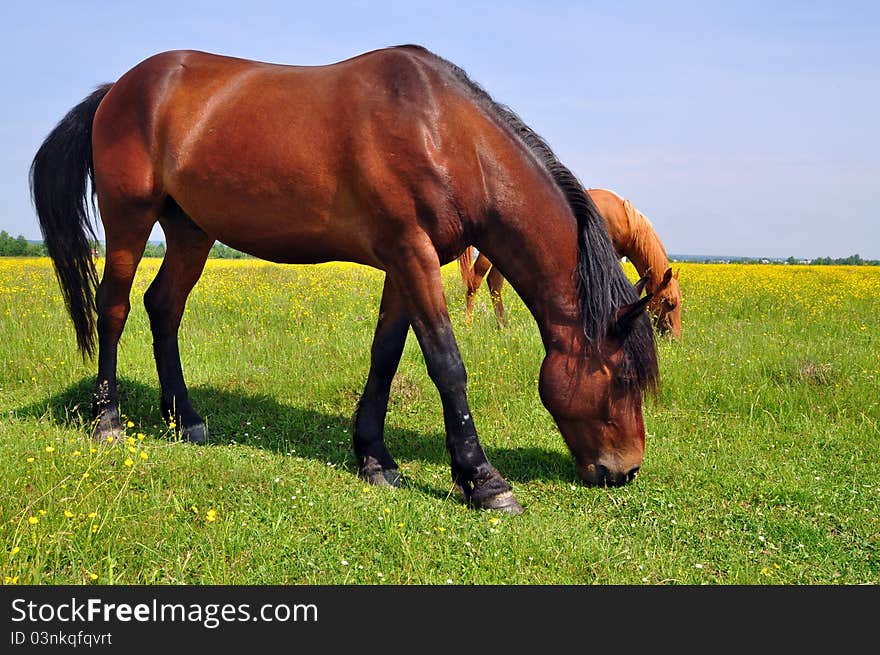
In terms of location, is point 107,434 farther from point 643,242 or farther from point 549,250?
point 643,242

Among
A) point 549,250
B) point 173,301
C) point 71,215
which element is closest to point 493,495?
point 549,250

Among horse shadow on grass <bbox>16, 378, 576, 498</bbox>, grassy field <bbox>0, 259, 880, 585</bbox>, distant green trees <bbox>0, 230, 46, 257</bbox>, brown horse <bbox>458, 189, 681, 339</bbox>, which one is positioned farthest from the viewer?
distant green trees <bbox>0, 230, 46, 257</bbox>

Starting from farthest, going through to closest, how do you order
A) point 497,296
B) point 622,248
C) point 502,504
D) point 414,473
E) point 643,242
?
point 622,248
point 643,242
point 497,296
point 414,473
point 502,504

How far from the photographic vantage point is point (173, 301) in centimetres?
532

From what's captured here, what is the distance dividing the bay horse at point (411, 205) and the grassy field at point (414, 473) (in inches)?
18.1

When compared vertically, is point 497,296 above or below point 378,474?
above

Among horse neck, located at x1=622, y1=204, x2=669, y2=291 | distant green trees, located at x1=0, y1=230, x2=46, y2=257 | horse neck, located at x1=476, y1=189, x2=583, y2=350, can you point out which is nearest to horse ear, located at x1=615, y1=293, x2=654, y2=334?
horse neck, located at x1=476, y1=189, x2=583, y2=350

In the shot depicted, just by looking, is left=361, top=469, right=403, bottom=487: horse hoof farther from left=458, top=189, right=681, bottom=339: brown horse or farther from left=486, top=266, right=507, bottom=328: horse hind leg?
left=458, top=189, right=681, bottom=339: brown horse

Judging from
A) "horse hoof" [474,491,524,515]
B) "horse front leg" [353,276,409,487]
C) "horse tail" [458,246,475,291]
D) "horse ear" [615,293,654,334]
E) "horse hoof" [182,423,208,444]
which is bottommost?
"horse hoof" [182,423,208,444]

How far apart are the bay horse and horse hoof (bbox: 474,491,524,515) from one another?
1 cm

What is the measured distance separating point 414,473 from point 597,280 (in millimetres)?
1837

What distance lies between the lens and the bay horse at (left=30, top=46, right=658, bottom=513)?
13.0ft

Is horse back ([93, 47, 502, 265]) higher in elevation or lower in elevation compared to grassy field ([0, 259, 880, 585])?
higher

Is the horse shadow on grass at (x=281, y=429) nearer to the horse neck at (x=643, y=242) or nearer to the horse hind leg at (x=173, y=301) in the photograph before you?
the horse hind leg at (x=173, y=301)
